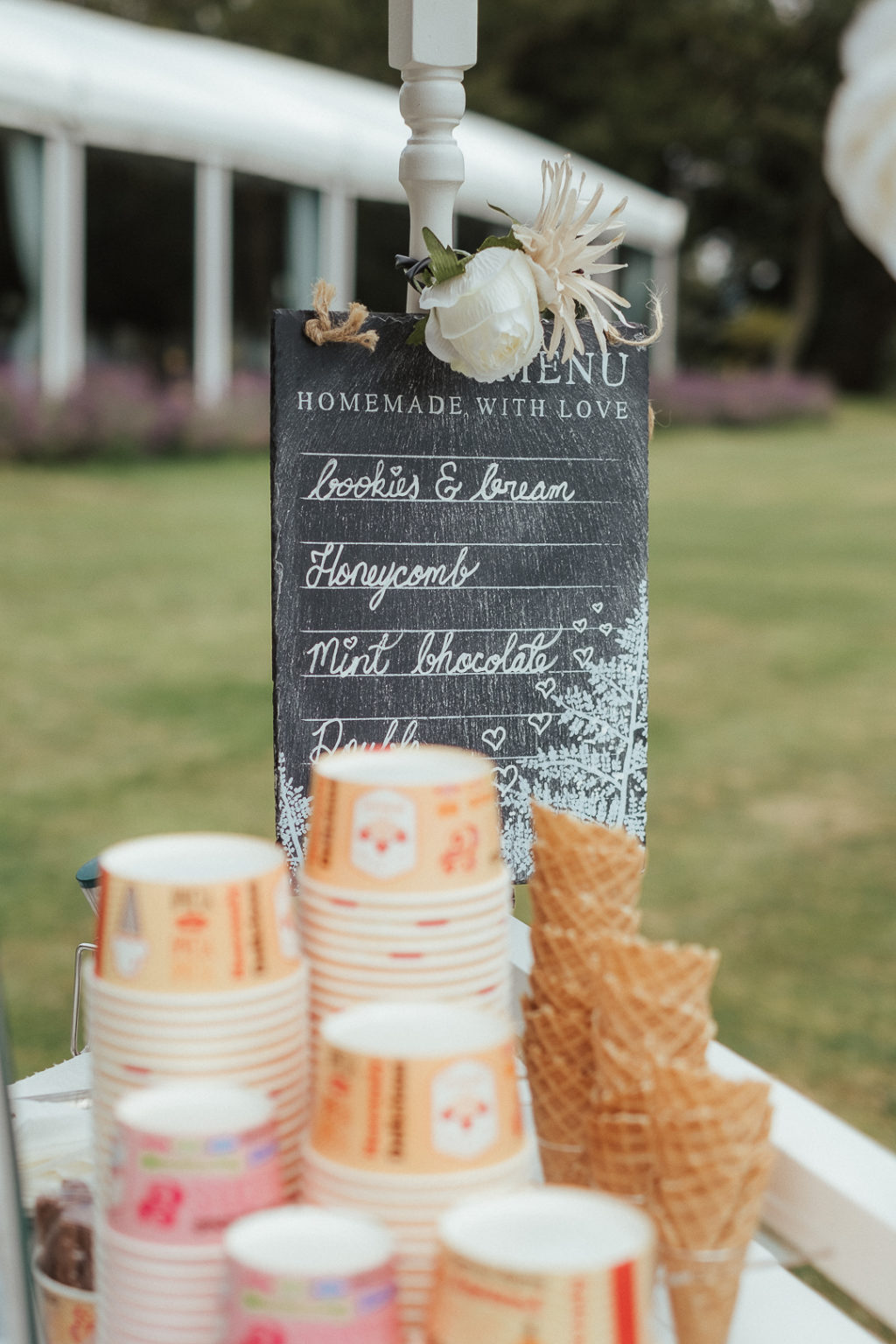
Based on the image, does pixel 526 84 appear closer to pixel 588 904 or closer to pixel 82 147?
pixel 82 147

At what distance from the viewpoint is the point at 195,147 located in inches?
436

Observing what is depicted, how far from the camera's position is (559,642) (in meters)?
1.75

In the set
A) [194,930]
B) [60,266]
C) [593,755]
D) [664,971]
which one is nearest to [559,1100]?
[664,971]

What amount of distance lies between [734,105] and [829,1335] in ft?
82.1

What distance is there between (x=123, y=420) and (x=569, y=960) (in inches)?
402

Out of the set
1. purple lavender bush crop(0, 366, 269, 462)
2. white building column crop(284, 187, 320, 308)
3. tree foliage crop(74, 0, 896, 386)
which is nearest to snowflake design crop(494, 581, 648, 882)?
purple lavender bush crop(0, 366, 269, 462)

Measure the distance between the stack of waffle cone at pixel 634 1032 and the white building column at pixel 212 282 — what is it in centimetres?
1103

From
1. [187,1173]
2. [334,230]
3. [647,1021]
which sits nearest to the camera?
[187,1173]

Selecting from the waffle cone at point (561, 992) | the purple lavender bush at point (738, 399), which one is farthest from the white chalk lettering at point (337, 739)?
the purple lavender bush at point (738, 399)

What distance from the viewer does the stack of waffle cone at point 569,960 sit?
107 centimetres

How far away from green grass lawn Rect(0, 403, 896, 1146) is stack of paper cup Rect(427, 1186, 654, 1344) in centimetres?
268

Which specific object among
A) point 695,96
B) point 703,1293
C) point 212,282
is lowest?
point 703,1293

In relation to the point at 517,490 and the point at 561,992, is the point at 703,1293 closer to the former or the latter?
the point at 561,992

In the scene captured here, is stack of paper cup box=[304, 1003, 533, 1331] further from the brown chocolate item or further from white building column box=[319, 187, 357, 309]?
white building column box=[319, 187, 357, 309]
